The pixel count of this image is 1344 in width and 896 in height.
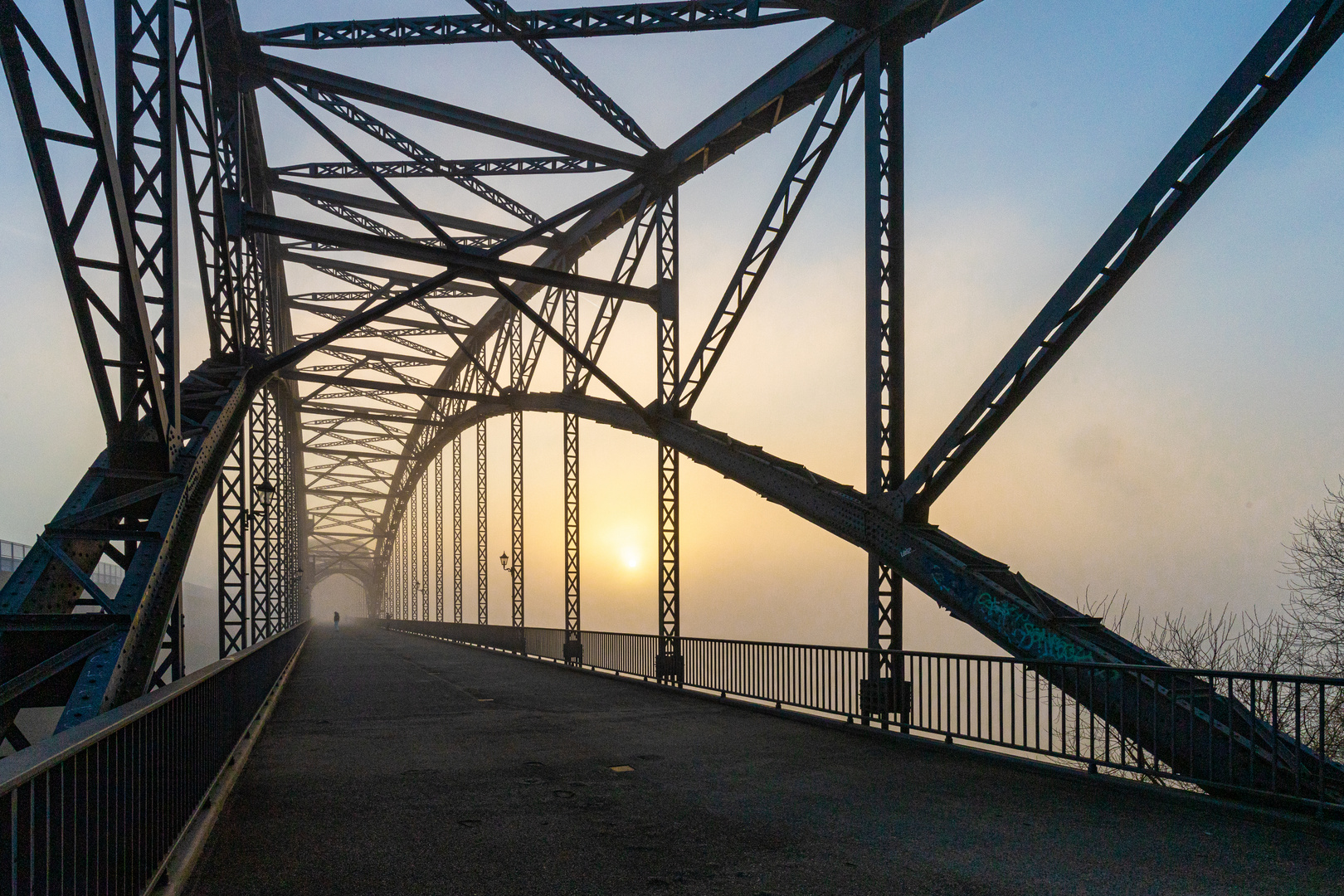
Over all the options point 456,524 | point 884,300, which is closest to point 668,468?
point 884,300

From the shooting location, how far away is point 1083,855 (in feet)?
20.0

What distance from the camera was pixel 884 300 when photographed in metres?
13.9

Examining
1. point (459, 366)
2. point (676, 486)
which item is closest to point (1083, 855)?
point (676, 486)

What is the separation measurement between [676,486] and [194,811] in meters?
13.9

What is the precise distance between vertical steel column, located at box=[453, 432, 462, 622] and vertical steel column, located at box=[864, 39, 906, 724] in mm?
35591

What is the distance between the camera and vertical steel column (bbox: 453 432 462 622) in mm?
46969

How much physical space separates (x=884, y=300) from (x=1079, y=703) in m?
6.92

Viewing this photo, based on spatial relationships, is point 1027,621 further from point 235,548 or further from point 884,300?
point 235,548

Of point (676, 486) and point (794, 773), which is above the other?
point (676, 486)

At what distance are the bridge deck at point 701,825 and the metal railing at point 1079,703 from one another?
541 millimetres

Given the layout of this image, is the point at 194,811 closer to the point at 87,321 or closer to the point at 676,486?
the point at 87,321

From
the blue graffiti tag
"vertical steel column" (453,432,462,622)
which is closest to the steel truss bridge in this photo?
the blue graffiti tag

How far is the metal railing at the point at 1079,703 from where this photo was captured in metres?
7.70

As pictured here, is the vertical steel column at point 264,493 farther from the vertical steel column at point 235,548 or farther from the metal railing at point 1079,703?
the metal railing at point 1079,703
